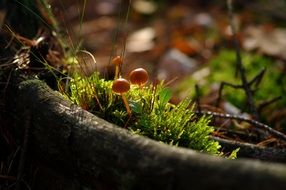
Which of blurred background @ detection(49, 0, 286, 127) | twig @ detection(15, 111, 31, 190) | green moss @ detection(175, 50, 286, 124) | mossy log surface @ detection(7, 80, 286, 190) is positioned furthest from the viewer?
blurred background @ detection(49, 0, 286, 127)

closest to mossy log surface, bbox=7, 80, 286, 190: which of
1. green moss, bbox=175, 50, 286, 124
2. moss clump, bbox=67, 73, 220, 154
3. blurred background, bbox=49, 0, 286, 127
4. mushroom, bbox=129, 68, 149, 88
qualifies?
moss clump, bbox=67, 73, 220, 154

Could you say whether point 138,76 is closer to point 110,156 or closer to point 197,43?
point 110,156

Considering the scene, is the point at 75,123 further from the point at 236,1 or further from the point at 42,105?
the point at 236,1

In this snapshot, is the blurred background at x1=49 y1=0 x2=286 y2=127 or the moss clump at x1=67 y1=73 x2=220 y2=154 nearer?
the moss clump at x1=67 y1=73 x2=220 y2=154

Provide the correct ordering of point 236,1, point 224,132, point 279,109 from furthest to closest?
point 236,1, point 279,109, point 224,132

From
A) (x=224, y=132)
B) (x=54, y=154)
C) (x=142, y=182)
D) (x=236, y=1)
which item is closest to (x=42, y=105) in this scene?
(x=54, y=154)

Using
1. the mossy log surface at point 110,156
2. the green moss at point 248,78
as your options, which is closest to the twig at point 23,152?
the mossy log surface at point 110,156

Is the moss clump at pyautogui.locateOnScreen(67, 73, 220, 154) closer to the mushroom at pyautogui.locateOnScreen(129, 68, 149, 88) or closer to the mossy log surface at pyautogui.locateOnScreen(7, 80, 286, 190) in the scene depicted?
the mushroom at pyautogui.locateOnScreen(129, 68, 149, 88)
